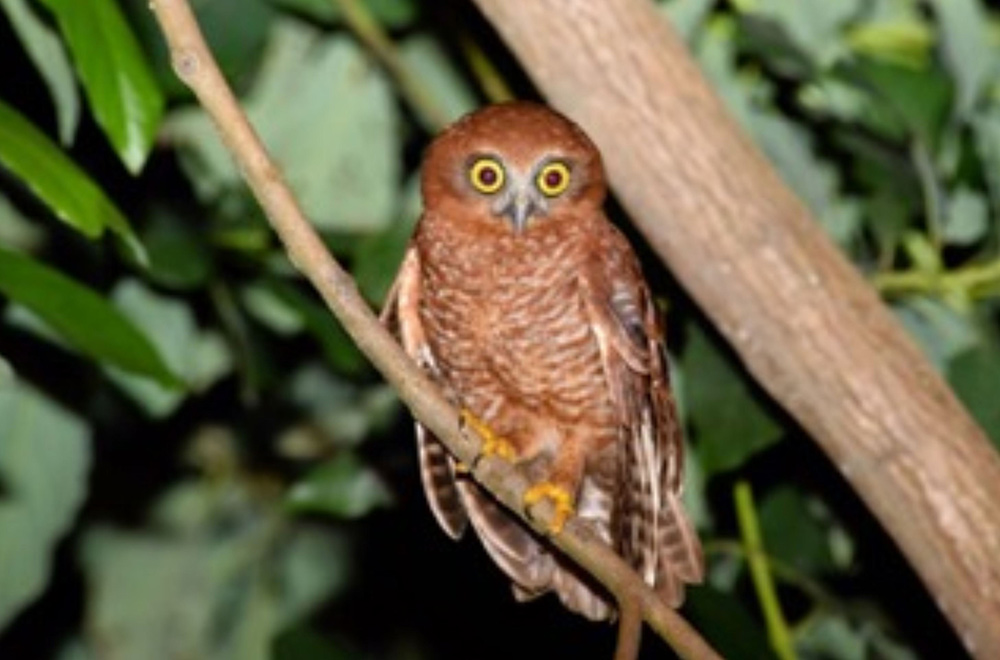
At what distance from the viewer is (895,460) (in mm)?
3232

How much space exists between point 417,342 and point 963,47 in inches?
42.8

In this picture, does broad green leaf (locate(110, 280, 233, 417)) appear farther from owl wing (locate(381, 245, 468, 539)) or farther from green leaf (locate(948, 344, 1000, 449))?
green leaf (locate(948, 344, 1000, 449))

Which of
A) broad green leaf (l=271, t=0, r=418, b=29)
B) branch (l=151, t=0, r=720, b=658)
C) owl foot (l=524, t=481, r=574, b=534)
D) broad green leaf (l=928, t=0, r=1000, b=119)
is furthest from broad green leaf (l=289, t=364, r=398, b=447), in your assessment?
branch (l=151, t=0, r=720, b=658)

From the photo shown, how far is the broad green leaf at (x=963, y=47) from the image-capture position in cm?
373

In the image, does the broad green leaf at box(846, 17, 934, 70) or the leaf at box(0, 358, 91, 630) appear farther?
the broad green leaf at box(846, 17, 934, 70)

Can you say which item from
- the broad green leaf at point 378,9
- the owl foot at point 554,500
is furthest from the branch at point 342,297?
the broad green leaf at point 378,9

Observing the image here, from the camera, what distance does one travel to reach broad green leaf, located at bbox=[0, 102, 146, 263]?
7.86ft

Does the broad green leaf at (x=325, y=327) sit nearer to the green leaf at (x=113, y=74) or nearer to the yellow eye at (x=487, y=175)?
the yellow eye at (x=487, y=175)

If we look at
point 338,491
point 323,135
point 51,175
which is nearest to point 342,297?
point 51,175

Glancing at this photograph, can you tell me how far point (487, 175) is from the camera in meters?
3.24

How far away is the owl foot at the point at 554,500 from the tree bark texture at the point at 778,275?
1.55 ft

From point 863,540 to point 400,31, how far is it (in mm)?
1325

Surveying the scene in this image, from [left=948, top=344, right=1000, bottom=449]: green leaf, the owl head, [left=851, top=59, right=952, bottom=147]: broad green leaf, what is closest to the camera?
the owl head

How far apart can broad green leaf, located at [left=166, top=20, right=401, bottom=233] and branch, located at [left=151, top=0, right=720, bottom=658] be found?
1.48 m
